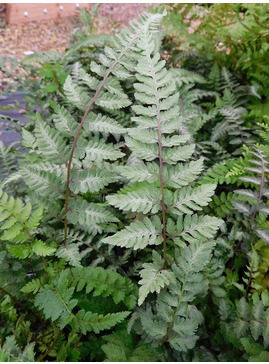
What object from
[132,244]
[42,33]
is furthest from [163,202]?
[42,33]

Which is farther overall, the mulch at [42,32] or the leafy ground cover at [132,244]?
the mulch at [42,32]

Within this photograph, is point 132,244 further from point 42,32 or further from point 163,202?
point 42,32

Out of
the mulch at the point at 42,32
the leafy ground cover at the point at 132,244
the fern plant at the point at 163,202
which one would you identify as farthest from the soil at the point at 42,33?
the fern plant at the point at 163,202

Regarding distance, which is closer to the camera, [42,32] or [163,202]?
Answer: [163,202]

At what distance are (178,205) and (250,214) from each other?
0.31m

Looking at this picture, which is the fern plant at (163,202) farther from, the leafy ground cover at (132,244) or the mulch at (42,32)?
the mulch at (42,32)

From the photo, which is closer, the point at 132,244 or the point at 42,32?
the point at 132,244

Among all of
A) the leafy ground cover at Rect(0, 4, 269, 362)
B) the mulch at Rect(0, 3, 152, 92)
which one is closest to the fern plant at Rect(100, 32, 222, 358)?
the leafy ground cover at Rect(0, 4, 269, 362)

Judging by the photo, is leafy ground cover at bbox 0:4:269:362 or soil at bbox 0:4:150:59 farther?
soil at bbox 0:4:150:59

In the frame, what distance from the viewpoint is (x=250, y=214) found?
1019 millimetres

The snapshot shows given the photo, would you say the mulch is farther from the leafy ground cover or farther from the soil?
the leafy ground cover

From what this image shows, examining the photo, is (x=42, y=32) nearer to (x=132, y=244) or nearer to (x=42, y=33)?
(x=42, y=33)

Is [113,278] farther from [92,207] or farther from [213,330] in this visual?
[213,330]

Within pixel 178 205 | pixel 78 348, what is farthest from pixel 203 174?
pixel 78 348
